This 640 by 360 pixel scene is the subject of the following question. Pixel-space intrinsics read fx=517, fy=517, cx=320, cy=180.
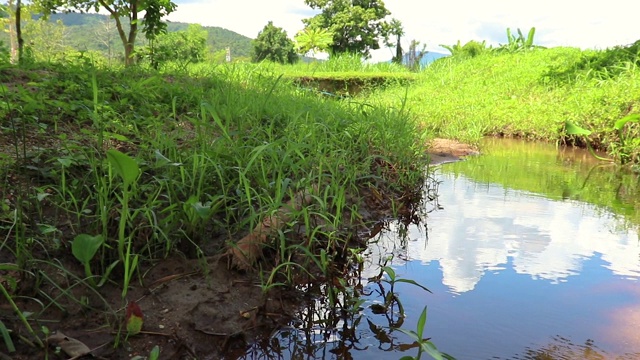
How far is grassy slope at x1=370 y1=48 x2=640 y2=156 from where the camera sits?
5445mm

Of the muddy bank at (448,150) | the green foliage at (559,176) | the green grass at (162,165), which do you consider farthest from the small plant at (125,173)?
the muddy bank at (448,150)

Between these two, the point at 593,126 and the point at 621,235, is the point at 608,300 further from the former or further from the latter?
the point at 593,126

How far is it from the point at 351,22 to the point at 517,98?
22.5 m

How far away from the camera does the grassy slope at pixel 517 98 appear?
5.45 m

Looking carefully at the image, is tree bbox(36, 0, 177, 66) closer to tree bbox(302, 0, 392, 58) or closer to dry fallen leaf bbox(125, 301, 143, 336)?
dry fallen leaf bbox(125, 301, 143, 336)

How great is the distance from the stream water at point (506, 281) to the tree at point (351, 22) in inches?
1078

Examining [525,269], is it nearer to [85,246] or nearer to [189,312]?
[189,312]

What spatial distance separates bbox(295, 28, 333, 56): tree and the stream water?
80.3ft

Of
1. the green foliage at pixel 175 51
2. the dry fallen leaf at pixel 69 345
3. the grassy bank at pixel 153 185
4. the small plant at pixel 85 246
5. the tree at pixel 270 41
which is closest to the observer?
the dry fallen leaf at pixel 69 345

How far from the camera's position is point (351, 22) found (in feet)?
95.2

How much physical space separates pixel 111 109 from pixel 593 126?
457cm

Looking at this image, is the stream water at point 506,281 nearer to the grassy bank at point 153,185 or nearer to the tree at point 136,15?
the grassy bank at point 153,185

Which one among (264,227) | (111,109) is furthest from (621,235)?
(111,109)

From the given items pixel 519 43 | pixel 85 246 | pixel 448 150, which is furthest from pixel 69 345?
pixel 519 43
